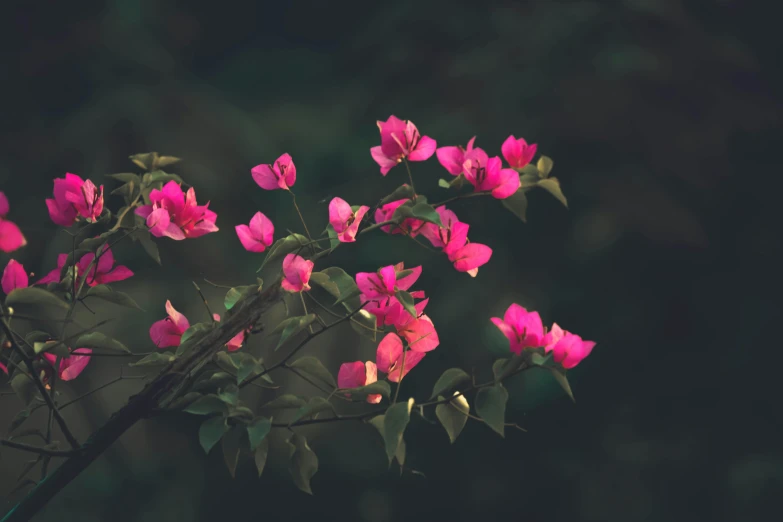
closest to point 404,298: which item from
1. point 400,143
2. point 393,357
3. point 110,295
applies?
point 393,357

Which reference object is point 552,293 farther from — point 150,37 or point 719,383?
point 150,37

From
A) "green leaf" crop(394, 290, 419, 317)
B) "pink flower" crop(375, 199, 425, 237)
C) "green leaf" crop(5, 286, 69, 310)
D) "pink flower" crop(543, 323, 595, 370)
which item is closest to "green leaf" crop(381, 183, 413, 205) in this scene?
"pink flower" crop(375, 199, 425, 237)

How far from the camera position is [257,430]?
697 millimetres

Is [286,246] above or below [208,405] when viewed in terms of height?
above

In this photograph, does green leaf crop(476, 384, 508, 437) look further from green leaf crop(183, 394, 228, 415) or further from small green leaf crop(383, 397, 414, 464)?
green leaf crop(183, 394, 228, 415)

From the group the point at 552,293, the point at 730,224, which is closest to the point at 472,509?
Result: the point at 552,293

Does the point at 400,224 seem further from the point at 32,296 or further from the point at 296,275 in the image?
the point at 32,296

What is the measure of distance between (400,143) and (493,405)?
0.30 meters

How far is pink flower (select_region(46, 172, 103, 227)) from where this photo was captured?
768 millimetres

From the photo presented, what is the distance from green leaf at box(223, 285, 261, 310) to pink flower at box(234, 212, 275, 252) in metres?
0.06

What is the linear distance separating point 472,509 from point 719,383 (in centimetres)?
44

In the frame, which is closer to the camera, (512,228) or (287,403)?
(287,403)

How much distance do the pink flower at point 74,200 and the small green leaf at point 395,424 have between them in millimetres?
369

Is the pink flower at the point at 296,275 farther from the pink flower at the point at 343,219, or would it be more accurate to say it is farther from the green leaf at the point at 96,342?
the green leaf at the point at 96,342
